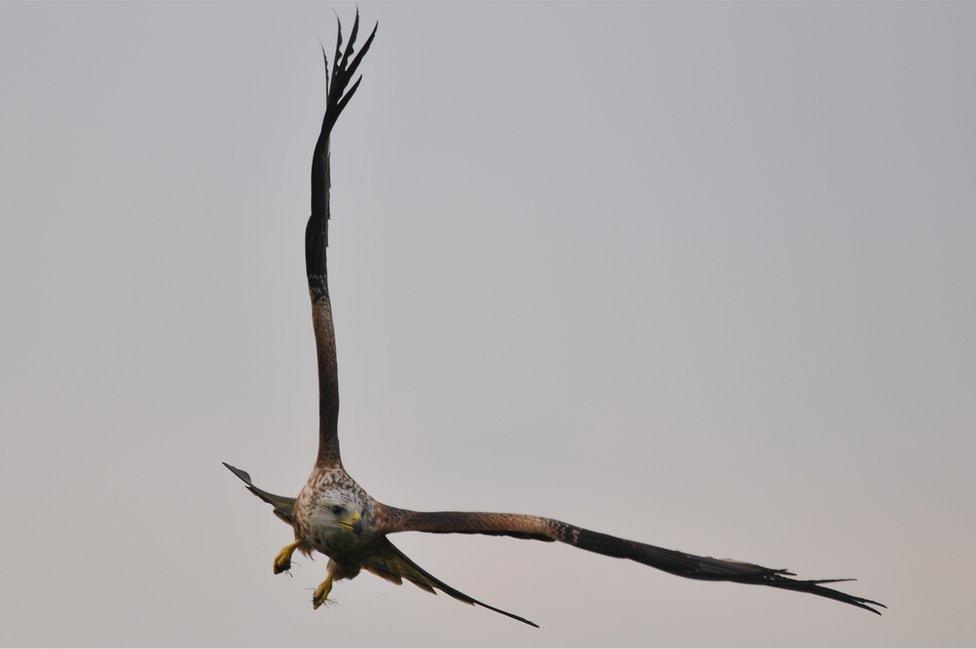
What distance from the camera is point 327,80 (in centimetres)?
1503

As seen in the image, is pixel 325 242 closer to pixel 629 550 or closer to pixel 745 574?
pixel 629 550

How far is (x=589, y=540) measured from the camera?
14.1 metres

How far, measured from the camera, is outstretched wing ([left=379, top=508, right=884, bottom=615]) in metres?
13.8

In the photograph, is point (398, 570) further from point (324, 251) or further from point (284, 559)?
point (324, 251)

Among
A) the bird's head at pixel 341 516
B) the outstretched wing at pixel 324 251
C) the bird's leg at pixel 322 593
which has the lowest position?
the bird's leg at pixel 322 593

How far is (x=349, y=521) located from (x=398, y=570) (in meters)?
1.47

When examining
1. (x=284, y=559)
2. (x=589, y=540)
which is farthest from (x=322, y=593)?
(x=589, y=540)

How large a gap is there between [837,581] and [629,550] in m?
2.29

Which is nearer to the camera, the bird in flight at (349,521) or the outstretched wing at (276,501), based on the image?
the bird in flight at (349,521)

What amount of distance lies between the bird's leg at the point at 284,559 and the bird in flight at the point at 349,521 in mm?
10

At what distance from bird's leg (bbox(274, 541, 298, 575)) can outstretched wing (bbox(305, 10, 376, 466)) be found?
0.93m

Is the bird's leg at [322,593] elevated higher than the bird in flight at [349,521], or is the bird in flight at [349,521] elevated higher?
the bird in flight at [349,521]

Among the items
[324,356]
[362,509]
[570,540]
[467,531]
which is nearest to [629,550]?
[570,540]

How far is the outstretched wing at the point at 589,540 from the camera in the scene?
45.2ft
